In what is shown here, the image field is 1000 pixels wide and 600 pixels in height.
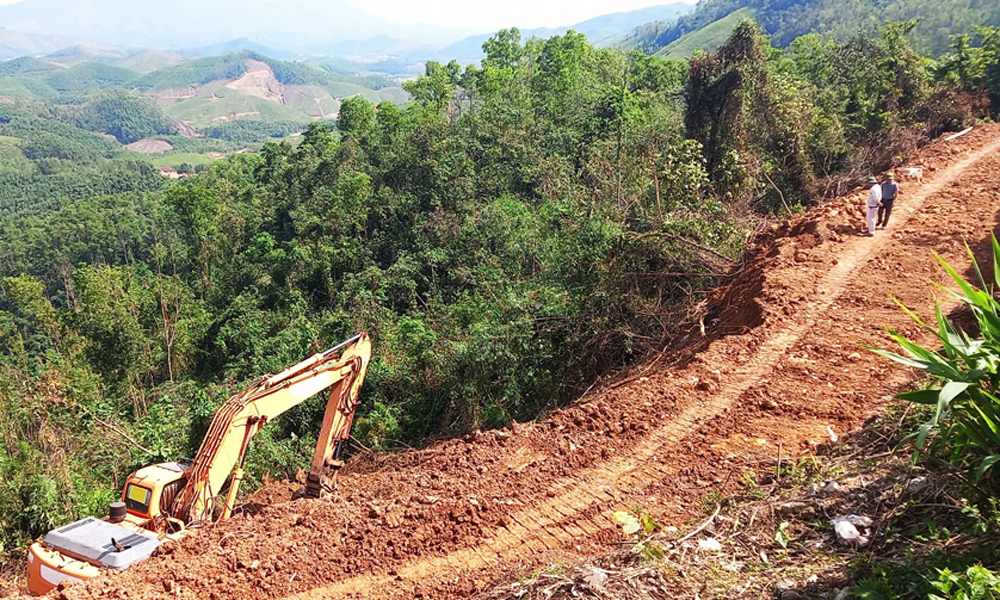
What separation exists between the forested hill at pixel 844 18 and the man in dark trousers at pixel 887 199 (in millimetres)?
19649

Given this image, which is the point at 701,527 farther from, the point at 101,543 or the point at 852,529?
the point at 101,543

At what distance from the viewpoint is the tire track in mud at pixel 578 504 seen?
5582mm

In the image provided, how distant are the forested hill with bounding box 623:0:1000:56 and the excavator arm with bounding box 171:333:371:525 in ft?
92.7

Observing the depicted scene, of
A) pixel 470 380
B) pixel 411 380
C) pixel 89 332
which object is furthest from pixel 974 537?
pixel 89 332

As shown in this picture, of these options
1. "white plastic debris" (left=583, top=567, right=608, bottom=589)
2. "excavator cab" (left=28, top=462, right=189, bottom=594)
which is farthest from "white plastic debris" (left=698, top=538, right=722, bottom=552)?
"excavator cab" (left=28, top=462, right=189, bottom=594)

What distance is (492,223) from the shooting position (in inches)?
863

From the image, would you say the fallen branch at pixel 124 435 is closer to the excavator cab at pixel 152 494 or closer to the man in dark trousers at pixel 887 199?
the excavator cab at pixel 152 494

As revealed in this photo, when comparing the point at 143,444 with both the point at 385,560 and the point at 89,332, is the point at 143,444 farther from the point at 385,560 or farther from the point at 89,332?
the point at 89,332

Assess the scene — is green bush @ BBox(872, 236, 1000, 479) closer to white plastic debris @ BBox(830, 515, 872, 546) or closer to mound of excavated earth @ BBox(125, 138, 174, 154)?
white plastic debris @ BBox(830, 515, 872, 546)

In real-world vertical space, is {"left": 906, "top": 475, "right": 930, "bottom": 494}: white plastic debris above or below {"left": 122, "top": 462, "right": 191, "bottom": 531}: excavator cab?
above

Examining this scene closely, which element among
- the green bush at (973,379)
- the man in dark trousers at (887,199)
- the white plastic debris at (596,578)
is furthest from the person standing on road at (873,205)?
the white plastic debris at (596,578)

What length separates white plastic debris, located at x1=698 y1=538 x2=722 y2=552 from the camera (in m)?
4.48

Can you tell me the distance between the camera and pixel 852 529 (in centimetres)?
429

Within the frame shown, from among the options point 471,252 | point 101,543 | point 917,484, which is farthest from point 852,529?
point 471,252
